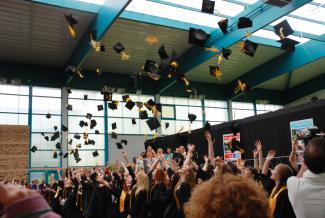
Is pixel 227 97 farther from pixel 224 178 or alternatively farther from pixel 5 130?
pixel 224 178

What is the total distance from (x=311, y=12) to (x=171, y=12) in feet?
16.2

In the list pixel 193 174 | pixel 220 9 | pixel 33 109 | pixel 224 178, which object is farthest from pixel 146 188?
pixel 33 109

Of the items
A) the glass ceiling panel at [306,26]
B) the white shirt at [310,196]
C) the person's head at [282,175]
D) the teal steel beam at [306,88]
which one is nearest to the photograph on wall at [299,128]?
the person's head at [282,175]

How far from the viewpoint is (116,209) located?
595 cm

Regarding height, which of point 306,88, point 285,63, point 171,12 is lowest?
point 306,88

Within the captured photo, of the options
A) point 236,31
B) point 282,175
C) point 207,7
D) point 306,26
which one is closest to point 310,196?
point 282,175

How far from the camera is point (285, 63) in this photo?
16.5 meters

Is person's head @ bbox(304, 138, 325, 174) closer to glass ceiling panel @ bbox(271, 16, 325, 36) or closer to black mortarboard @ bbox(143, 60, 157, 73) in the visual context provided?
black mortarboard @ bbox(143, 60, 157, 73)

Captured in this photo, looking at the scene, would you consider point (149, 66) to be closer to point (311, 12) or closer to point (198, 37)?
point (198, 37)

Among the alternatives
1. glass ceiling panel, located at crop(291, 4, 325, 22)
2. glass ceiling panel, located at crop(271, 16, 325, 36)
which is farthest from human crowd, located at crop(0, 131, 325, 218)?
glass ceiling panel, located at crop(271, 16, 325, 36)

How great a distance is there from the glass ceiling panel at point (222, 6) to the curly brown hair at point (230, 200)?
11600 millimetres

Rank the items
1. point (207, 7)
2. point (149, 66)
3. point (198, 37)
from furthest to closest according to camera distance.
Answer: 1. point (149, 66)
2. point (198, 37)
3. point (207, 7)

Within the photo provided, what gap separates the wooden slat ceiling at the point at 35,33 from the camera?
11.8 m

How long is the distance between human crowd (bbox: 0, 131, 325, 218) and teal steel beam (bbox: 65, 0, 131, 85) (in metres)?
4.86
